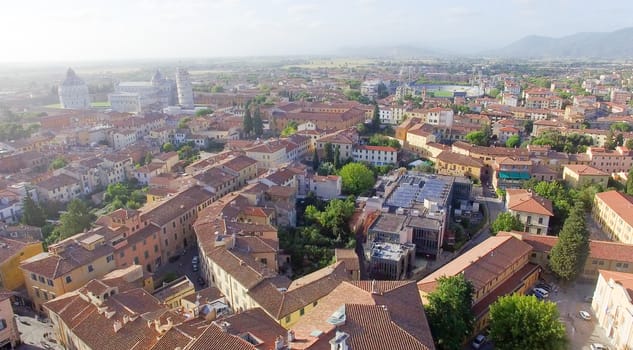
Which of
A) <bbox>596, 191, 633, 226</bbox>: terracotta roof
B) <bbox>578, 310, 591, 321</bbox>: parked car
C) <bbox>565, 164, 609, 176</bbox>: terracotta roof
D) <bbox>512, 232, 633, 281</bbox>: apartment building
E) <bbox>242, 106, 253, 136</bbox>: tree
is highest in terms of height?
<bbox>242, 106, 253, 136</bbox>: tree

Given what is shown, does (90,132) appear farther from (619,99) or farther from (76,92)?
(619,99)

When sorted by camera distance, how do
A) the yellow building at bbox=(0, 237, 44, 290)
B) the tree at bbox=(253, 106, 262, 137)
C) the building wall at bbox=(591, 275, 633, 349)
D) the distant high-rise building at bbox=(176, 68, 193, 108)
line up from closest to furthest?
the building wall at bbox=(591, 275, 633, 349), the yellow building at bbox=(0, 237, 44, 290), the tree at bbox=(253, 106, 262, 137), the distant high-rise building at bbox=(176, 68, 193, 108)

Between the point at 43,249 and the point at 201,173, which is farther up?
the point at 201,173

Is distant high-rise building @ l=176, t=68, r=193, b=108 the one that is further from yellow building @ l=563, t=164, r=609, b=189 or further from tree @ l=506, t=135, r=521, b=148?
yellow building @ l=563, t=164, r=609, b=189

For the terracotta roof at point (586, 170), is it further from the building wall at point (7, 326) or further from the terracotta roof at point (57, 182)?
the terracotta roof at point (57, 182)

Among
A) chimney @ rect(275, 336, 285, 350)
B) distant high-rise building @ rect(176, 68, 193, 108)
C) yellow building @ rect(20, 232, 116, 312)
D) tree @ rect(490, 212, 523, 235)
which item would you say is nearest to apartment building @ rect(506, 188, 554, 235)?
tree @ rect(490, 212, 523, 235)

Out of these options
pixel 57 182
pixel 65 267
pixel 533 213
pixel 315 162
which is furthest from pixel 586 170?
pixel 57 182

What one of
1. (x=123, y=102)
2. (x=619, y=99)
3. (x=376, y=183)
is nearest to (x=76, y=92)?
(x=123, y=102)

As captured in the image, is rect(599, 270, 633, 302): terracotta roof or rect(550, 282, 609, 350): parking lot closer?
rect(599, 270, 633, 302): terracotta roof

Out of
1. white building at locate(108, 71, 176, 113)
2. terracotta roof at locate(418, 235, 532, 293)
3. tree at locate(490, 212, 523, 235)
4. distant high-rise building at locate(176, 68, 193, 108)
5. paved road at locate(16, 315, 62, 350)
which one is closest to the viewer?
paved road at locate(16, 315, 62, 350)
